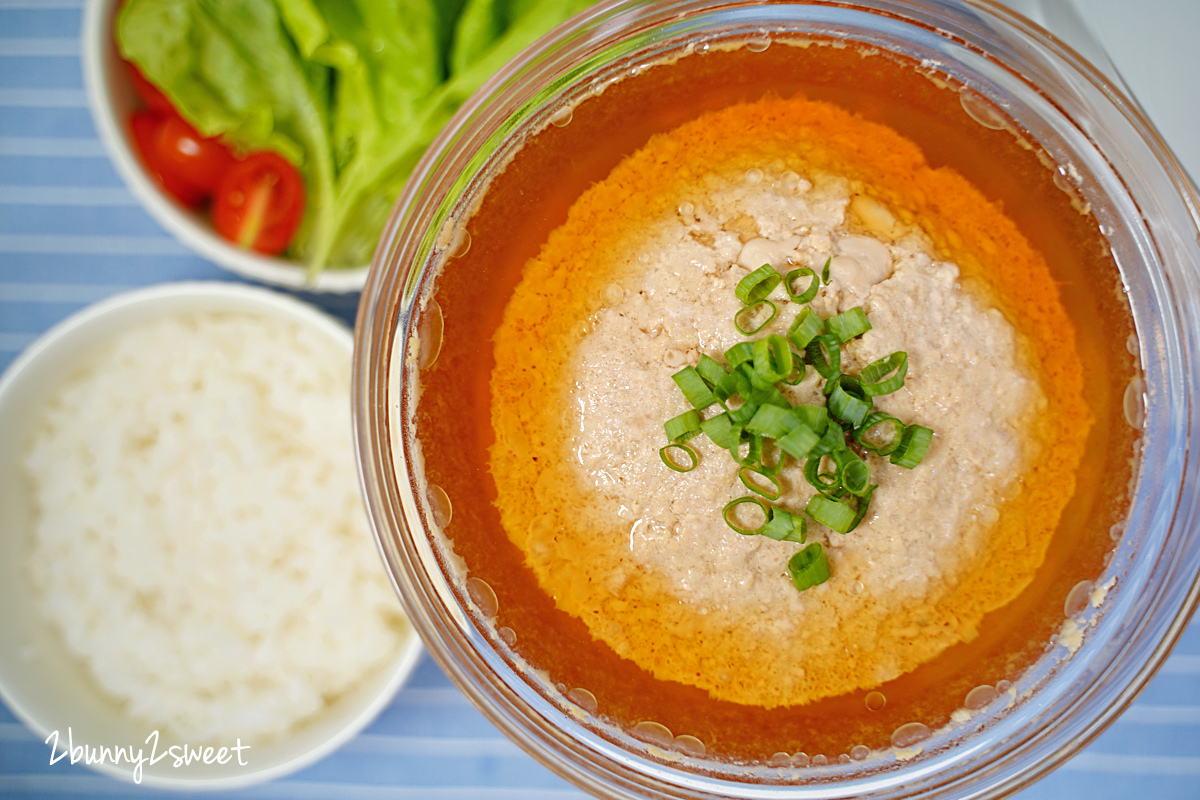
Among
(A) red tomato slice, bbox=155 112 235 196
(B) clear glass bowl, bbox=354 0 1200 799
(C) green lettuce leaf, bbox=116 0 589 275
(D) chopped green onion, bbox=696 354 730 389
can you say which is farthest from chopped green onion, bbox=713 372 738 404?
(A) red tomato slice, bbox=155 112 235 196

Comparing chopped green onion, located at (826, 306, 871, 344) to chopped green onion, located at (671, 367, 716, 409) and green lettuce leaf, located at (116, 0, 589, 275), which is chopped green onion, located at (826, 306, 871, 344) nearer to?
chopped green onion, located at (671, 367, 716, 409)

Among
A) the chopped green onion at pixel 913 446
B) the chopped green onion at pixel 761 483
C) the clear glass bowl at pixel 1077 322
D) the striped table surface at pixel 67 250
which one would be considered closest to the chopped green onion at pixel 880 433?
the chopped green onion at pixel 913 446

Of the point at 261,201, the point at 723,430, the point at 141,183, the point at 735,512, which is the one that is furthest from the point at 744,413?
the point at 141,183

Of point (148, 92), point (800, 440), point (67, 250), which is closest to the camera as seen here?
point (800, 440)

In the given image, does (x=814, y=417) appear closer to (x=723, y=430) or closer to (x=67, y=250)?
(x=723, y=430)

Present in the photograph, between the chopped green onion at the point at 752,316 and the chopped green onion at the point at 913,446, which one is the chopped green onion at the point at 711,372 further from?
the chopped green onion at the point at 913,446

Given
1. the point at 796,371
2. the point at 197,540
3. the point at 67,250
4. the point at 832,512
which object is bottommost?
the point at 197,540
